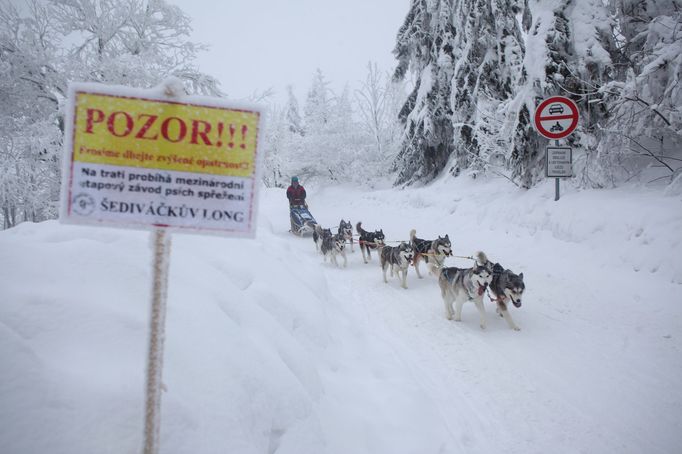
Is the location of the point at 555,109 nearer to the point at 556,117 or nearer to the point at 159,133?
the point at 556,117

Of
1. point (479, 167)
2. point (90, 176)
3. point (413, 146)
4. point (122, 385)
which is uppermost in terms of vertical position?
point (413, 146)

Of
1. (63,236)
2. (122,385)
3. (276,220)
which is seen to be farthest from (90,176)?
(276,220)

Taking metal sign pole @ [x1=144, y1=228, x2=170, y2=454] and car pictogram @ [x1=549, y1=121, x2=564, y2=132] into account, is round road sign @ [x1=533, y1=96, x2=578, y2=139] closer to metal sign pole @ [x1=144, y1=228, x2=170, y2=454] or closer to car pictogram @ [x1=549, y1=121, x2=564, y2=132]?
car pictogram @ [x1=549, y1=121, x2=564, y2=132]

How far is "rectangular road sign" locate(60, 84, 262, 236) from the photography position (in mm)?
1320

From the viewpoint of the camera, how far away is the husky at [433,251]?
6.37 metres

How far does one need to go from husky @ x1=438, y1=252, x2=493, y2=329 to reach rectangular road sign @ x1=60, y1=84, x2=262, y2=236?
3.69 metres

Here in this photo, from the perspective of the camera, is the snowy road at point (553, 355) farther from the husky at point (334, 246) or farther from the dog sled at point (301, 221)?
the dog sled at point (301, 221)

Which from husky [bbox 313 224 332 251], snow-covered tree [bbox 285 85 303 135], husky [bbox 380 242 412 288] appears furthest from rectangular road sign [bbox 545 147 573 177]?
snow-covered tree [bbox 285 85 303 135]

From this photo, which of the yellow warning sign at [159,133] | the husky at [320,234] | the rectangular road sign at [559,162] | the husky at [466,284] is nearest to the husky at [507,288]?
the husky at [466,284]

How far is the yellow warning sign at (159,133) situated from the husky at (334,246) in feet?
22.5

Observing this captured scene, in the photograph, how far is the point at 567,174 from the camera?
21.0 ft

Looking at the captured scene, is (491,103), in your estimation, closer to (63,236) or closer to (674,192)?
(674,192)

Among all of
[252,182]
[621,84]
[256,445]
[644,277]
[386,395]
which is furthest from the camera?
[621,84]

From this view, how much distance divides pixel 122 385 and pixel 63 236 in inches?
67.4
